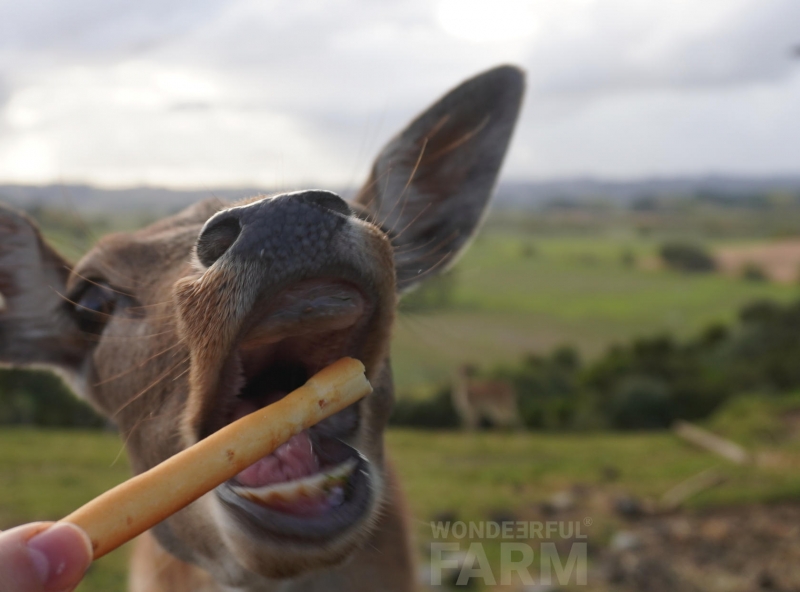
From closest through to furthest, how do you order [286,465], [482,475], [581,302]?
[286,465] → [482,475] → [581,302]

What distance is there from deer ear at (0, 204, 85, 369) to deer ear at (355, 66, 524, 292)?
5.06ft

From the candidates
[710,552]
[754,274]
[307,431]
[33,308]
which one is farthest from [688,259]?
[307,431]

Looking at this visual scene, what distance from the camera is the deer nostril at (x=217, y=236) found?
2.04 metres

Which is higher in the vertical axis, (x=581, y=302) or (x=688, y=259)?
(x=688, y=259)

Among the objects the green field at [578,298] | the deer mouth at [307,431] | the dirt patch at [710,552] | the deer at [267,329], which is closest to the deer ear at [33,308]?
the deer at [267,329]

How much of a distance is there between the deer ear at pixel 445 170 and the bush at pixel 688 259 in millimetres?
28075

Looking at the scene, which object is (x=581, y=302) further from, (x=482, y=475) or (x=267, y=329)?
(x=267, y=329)

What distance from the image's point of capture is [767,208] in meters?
48.2

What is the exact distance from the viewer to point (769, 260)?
28.5m

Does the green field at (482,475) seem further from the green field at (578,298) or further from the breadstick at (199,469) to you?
the breadstick at (199,469)

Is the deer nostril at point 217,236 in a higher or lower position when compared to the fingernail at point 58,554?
higher

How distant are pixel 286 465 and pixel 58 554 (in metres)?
0.73

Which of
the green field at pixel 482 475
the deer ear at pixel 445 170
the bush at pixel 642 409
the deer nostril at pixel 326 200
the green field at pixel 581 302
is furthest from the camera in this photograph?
the green field at pixel 581 302

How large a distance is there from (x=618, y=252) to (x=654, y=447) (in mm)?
24169
